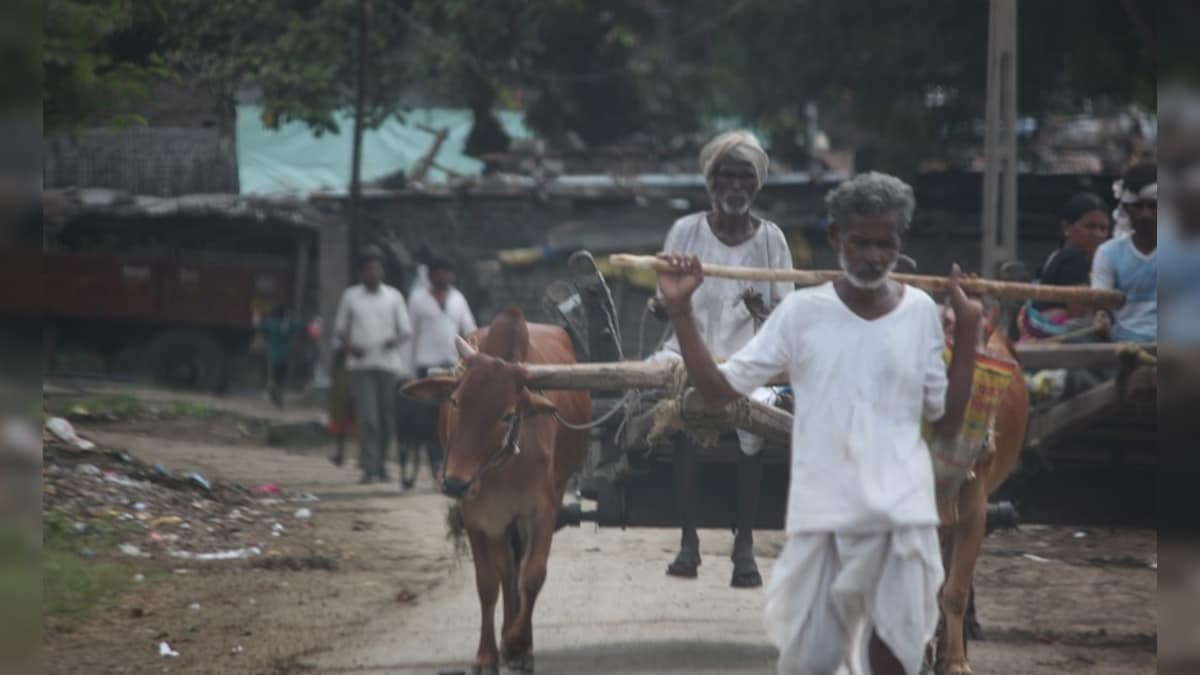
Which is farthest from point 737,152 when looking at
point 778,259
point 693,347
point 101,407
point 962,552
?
point 101,407

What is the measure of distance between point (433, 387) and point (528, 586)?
101 cm

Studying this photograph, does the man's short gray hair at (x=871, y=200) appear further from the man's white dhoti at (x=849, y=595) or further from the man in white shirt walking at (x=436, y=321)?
the man in white shirt walking at (x=436, y=321)

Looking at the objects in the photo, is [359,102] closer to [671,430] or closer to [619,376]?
[671,430]

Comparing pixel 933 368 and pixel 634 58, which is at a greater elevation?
pixel 634 58

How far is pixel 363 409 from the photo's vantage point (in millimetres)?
16453

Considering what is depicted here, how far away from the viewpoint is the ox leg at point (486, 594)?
8039mm

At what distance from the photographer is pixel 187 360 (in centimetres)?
2727

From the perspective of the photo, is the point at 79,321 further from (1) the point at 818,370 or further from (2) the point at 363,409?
(1) the point at 818,370

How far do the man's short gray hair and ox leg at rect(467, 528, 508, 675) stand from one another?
288 centimetres

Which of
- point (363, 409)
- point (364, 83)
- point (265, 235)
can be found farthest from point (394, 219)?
point (363, 409)

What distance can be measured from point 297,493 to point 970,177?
34.7 ft

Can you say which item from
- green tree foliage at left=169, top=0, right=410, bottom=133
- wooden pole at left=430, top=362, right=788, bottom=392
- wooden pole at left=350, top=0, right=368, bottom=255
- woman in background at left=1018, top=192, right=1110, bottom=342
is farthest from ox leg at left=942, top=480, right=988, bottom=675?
wooden pole at left=350, top=0, right=368, bottom=255

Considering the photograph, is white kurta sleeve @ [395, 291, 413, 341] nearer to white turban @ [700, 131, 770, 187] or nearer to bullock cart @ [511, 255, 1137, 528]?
bullock cart @ [511, 255, 1137, 528]

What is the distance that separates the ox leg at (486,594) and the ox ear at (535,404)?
719mm
